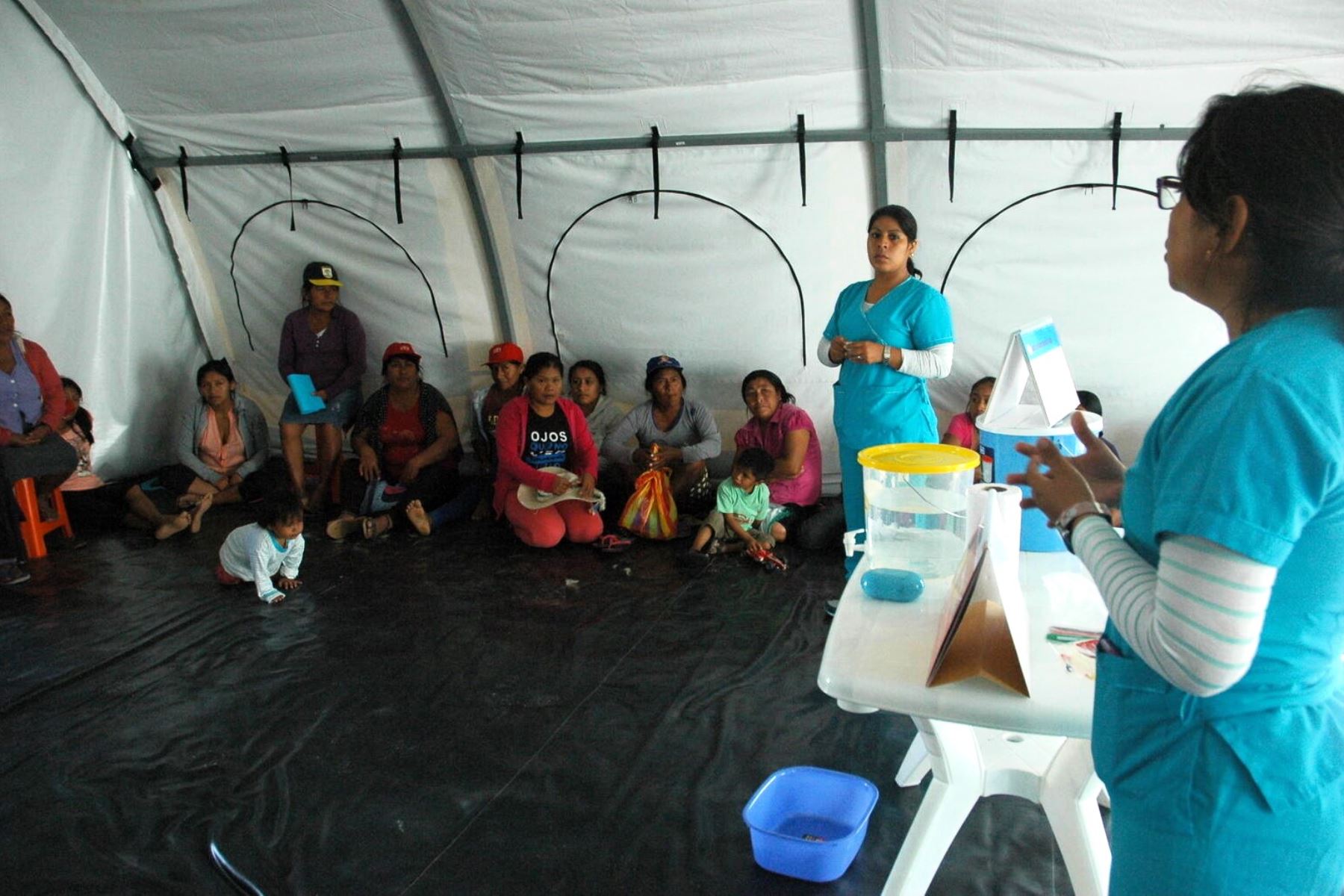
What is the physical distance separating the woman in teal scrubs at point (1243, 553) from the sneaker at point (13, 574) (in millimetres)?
4968

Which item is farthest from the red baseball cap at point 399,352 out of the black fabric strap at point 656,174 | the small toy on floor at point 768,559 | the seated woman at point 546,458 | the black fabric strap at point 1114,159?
the black fabric strap at point 1114,159

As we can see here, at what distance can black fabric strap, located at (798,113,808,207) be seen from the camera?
473 centimetres

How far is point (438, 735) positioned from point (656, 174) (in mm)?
3223

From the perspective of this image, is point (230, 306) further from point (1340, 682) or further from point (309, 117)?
point (1340, 682)

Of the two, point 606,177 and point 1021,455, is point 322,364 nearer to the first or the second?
point 606,177

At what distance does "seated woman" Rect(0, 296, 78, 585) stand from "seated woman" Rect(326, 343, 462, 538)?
149cm

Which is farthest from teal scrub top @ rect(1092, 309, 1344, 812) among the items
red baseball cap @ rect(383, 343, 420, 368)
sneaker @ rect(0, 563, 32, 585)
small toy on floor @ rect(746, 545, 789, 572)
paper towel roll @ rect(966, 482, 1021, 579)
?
red baseball cap @ rect(383, 343, 420, 368)

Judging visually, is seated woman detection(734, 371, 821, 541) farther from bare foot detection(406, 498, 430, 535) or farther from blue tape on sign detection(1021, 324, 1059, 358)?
blue tape on sign detection(1021, 324, 1059, 358)

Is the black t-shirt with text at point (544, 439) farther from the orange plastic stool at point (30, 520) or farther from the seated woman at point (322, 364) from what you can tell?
the orange plastic stool at point (30, 520)

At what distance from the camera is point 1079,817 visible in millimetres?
1758

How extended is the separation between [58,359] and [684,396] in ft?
12.2

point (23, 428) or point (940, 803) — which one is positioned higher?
point (23, 428)

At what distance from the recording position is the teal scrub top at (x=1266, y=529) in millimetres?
886

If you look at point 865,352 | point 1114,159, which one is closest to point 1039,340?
point 865,352
